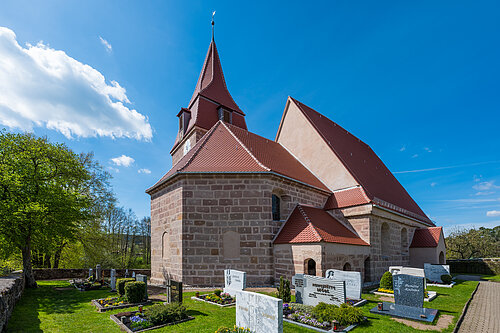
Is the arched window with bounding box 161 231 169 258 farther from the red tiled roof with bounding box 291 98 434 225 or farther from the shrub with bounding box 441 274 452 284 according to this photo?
the shrub with bounding box 441 274 452 284

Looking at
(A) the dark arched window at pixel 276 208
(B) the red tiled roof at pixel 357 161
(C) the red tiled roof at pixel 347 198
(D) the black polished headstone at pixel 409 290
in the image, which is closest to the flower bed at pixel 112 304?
(A) the dark arched window at pixel 276 208

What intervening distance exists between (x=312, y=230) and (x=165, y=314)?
8479 mm

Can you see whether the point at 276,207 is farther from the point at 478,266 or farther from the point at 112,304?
the point at 478,266

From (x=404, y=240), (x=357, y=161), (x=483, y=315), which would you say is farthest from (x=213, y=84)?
(x=483, y=315)

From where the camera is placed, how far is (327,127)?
966 inches

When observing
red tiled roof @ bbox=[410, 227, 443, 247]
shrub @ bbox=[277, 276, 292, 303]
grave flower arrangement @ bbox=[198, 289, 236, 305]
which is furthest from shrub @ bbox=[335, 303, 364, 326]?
red tiled roof @ bbox=[410, 227, 443, 247]

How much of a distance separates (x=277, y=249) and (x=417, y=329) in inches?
302

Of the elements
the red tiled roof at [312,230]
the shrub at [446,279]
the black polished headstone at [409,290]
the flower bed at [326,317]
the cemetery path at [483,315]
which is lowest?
the shrub at [446,279]

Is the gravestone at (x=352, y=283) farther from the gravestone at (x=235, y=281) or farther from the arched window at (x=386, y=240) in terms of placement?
the arched window at (x=386, y=240)

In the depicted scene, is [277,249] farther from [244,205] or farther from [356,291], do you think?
[356,291]

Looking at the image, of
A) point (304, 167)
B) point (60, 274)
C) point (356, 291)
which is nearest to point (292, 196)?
point (304, 167)

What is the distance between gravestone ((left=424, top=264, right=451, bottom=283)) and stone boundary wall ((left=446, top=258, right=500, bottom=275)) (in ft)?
52.9

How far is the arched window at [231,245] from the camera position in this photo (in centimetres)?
1512

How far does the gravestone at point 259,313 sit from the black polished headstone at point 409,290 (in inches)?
240
